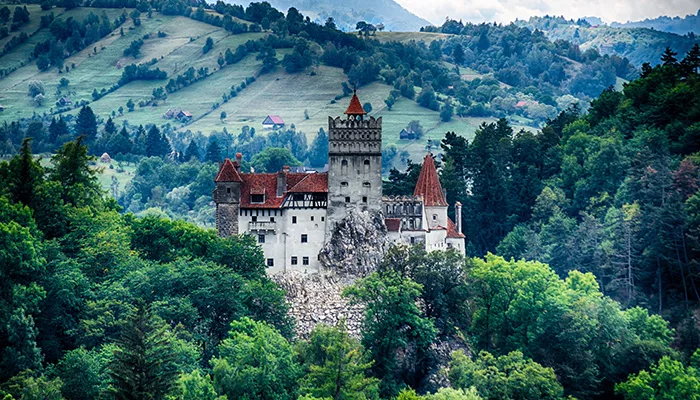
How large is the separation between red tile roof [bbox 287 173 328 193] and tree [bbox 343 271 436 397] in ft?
26.4

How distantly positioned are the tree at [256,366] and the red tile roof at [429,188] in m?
22.2

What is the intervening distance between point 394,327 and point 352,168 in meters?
13.0

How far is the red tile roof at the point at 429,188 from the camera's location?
100938 millimetres

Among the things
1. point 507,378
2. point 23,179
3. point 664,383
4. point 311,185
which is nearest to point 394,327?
point 507,378

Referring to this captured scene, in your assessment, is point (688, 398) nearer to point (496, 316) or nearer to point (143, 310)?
point (496, 316)

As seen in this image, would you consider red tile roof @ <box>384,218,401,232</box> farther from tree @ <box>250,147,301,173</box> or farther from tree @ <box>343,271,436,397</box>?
tree @ <box>250,147,301,173</box>

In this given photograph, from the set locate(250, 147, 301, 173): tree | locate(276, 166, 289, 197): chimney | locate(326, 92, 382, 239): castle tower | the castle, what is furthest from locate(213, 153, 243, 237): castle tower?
locate(250, 147, 301, 173): tree

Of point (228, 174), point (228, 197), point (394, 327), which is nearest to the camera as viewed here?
point (394, 327)

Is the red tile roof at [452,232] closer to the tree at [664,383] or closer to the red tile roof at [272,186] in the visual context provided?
the red tile roof at [272,186]

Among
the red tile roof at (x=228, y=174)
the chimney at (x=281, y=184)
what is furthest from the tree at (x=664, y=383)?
the red tile roof at (x=228, y=174)

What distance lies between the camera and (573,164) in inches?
4779

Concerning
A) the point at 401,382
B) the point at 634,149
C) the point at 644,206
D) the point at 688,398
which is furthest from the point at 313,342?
the point at 634,149

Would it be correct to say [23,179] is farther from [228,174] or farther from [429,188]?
[429,188]

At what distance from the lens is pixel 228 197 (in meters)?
93.4
